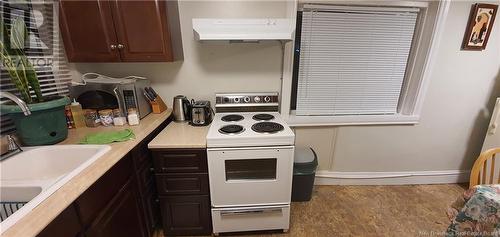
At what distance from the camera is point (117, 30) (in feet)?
4.88

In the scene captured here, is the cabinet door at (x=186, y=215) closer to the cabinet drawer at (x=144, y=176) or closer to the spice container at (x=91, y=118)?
the cabinet drawer at (x=144, y=176)

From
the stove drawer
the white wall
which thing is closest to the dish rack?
the stove drawer

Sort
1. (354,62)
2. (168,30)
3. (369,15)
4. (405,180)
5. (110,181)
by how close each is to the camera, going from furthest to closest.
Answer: (405,180), (354,62), (369,15), (168,30), (110,181)

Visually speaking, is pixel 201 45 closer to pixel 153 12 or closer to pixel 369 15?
pixel 153 12

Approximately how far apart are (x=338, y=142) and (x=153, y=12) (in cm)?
199

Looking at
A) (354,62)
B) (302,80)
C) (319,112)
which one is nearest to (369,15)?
(354,62)

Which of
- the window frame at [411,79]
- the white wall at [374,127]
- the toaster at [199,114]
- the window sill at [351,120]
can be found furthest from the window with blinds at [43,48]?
the window sill at [351,120]

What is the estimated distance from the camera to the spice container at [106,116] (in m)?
1.55

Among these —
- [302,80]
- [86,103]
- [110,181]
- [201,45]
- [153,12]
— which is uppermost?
[153,12]

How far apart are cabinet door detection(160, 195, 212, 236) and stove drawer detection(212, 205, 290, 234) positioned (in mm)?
77

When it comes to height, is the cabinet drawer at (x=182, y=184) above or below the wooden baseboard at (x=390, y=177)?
above

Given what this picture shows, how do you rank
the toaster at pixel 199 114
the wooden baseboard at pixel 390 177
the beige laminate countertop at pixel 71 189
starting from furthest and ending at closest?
the wooden baseboard at pixel 390 177 < the toaster at pixel 199 114 < the beige laminate countertop at pixel 71 189

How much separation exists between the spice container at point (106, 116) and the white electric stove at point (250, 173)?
762 millimetres

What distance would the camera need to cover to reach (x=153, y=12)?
1.46m
